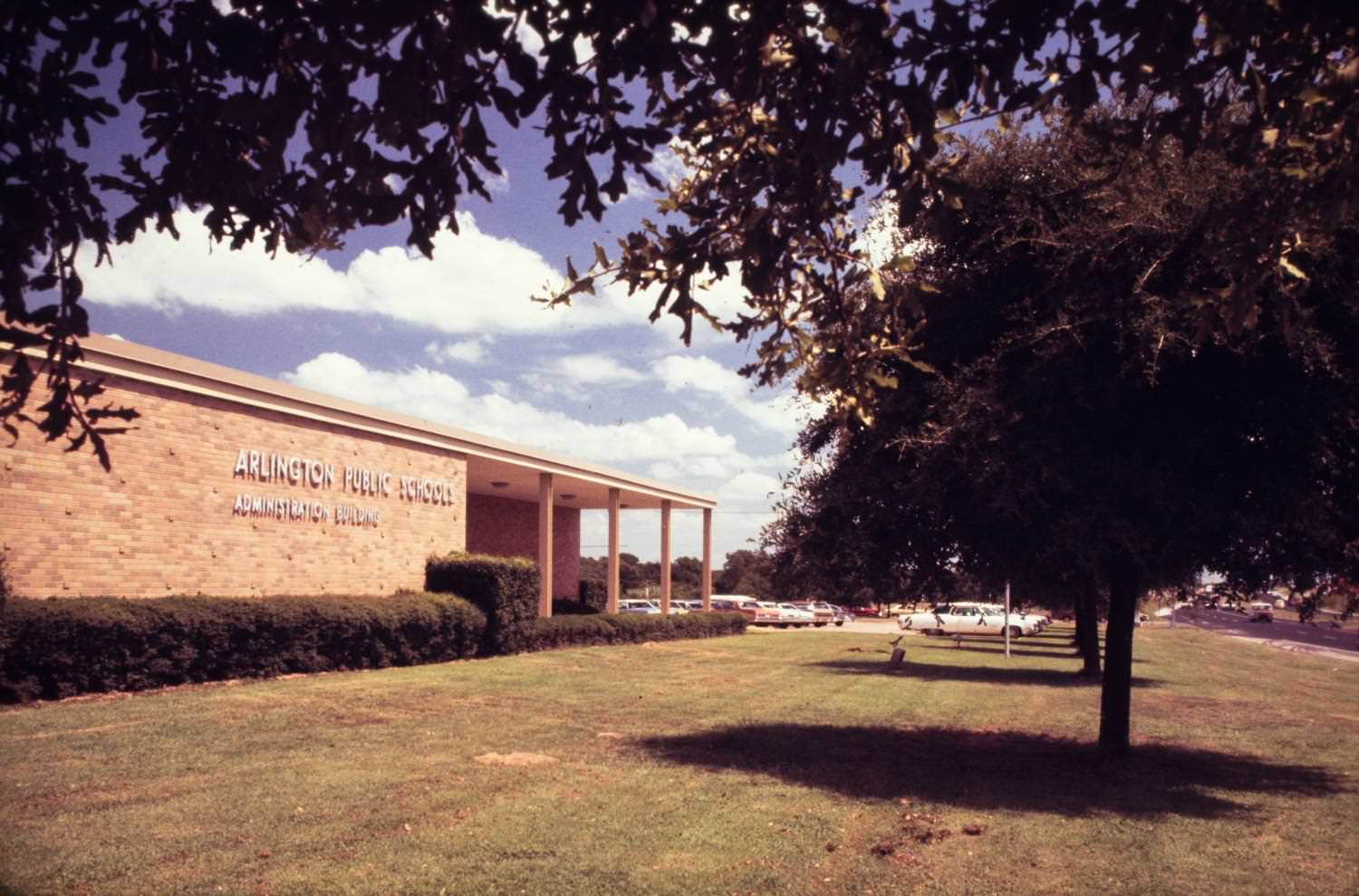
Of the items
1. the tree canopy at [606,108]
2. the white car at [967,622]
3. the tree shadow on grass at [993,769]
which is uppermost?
the tree canopy at [606,108]

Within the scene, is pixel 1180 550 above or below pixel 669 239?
below

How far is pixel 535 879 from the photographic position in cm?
632

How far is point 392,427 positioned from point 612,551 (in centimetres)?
1354

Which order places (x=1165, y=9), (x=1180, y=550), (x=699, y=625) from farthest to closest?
(x=699, y=625)
(x=1180, y=550)
(x=1165, y=9)

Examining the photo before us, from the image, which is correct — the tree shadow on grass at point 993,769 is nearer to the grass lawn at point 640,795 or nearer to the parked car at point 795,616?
the grass lawn at point 640,795

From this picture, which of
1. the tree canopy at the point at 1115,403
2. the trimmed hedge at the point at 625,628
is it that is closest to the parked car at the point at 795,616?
the trimmed hedge at the point at 625,628

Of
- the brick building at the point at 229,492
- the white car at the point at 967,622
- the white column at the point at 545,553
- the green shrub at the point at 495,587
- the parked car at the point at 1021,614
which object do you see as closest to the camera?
the brick building at the point at 229,492

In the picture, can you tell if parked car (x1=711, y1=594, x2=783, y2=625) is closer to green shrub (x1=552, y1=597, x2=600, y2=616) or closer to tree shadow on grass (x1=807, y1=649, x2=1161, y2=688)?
green shrub (x1=552, y1=597, x2=600, y2=616)

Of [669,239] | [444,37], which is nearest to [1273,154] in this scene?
[669,239]

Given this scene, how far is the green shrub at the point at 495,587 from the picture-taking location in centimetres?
2320

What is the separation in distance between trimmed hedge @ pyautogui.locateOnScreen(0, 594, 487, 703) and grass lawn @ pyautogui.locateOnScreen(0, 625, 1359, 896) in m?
0.61

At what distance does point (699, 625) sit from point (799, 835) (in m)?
29.6

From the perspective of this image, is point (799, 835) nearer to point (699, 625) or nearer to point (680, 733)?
point (680, 733)

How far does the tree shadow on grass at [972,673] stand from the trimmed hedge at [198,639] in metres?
10.7
